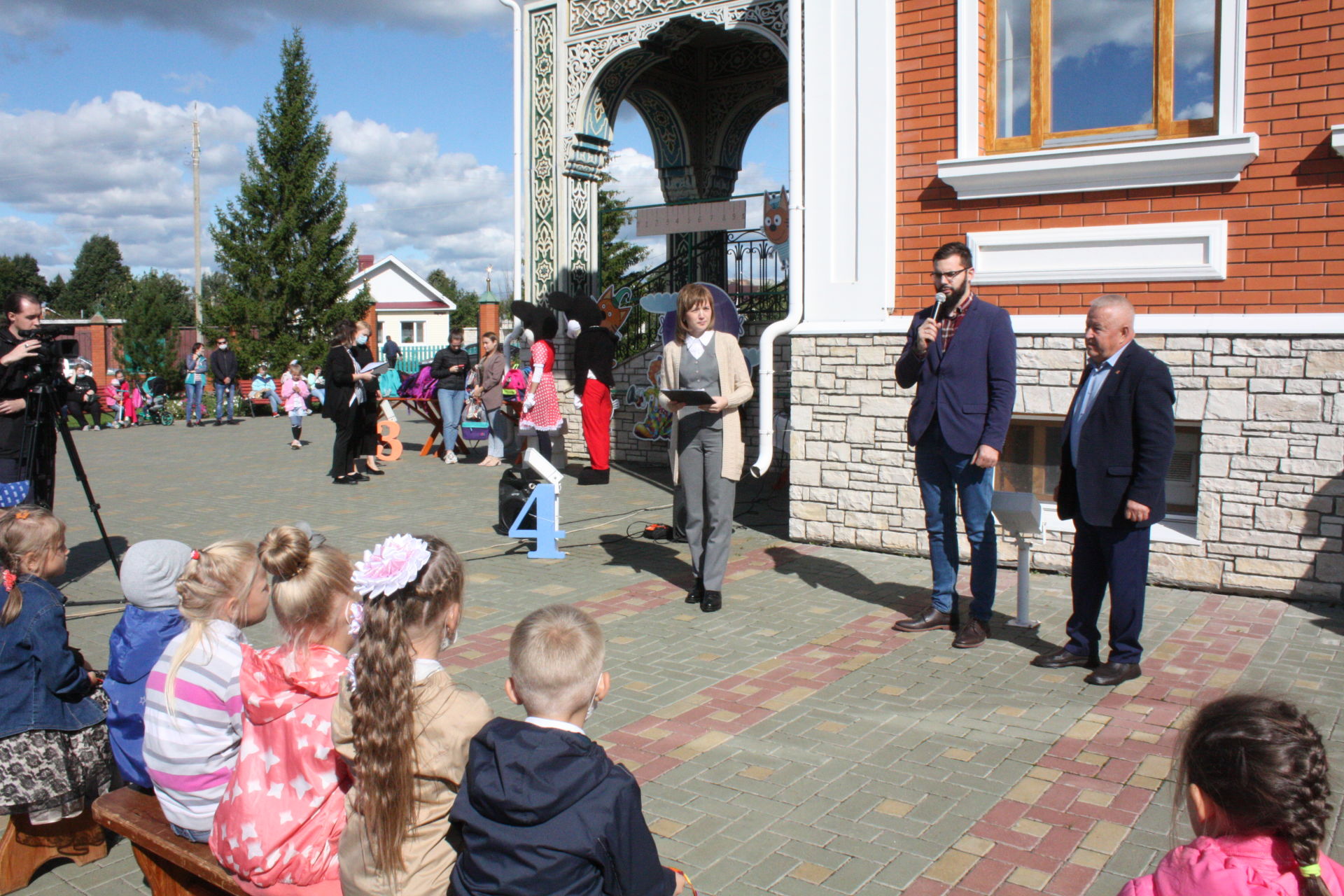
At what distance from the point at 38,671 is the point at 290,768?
1.40 meters

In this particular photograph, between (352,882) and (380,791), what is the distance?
0.93ft

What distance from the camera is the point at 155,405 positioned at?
73.8 feet

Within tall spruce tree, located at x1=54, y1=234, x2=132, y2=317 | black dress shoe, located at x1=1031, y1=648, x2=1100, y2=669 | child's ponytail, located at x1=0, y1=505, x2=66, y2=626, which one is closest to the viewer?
child's ponytail, located at x1=0, y1=505, x2=66, y2=626

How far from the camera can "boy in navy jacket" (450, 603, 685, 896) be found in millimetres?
2041

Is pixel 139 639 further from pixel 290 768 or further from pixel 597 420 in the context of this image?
pixel 597 420

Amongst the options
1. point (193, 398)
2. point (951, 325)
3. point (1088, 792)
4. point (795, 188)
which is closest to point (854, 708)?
point (1088, 792)

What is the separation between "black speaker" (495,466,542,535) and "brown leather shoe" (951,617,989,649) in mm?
3650

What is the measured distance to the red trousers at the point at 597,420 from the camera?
11758 mm

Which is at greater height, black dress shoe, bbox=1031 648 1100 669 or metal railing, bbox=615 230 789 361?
metal railing, bbox=615 230 789 361

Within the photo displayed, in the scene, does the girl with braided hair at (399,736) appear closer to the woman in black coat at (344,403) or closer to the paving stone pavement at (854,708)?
the paving stone pavement at (854,708)

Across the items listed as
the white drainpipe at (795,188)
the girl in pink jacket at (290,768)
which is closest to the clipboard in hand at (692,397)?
the white drainpipe at (795,188)

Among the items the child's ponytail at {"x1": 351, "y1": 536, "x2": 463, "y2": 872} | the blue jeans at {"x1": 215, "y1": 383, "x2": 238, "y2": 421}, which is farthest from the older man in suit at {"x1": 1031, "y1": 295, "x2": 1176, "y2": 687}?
the blue jeans at {"x1": 215, "y1": 383, "x2": 238, "y2": 421}

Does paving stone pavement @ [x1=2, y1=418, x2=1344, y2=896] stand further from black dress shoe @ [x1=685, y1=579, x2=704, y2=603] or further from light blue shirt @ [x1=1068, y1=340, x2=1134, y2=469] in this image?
light blue shirt @ [x1=1068, y1=340, x2=1134, y2=469]

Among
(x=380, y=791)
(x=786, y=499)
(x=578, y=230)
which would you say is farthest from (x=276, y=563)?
(x=578, y=230)
